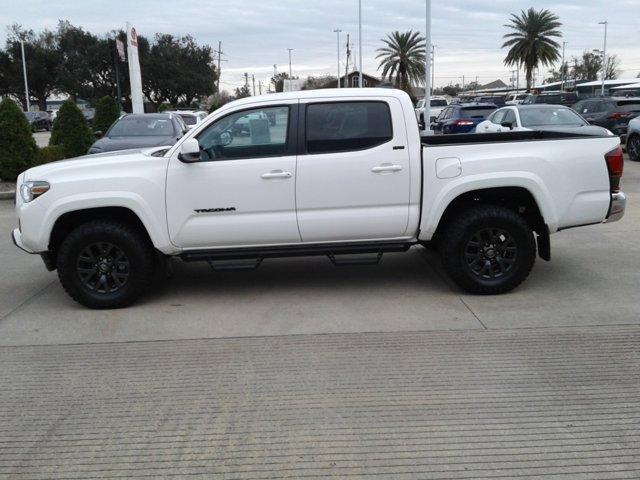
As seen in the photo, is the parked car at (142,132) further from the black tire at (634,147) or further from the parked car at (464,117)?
the black tire at (634,147)

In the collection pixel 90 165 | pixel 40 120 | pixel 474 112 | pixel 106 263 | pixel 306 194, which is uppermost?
pixel 474 112

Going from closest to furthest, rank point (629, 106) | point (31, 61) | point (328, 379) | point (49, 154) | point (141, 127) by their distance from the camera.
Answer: point (328, 379) → point (141, 127) → point (49, 154) → point (629, 106) → point (31, 61)

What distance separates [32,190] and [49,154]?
400 inches

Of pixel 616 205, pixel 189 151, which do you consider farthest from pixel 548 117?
pixel 189 151

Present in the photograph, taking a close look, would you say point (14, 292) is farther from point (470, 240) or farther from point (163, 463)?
point (470, 240)

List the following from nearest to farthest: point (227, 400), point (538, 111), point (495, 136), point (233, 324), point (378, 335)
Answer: point (227, 400)
point (378, 335)
point (233, 324)
point (495, 136)
point (538, 111)

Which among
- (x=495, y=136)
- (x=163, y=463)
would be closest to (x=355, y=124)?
(x=495, y=136)

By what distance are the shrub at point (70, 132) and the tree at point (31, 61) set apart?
48790 millimetres

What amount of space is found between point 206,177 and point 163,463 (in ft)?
9.54

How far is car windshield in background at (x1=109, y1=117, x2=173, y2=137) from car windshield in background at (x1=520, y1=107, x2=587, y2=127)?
7.91 metres

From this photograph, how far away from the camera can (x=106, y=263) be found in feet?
19.4

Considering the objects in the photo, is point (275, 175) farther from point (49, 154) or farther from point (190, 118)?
point (190, 118)

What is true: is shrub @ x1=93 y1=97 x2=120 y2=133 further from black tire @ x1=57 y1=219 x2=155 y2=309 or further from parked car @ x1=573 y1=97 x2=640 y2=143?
black tire @ x1=57 y1=219 x2=155 y2=309

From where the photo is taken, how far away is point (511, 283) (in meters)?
5.99
